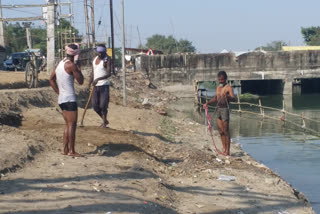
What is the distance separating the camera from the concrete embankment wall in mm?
37406

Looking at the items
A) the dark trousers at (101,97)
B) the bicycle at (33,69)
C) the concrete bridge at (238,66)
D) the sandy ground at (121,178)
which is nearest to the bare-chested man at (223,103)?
the sandy ground at (121,178)

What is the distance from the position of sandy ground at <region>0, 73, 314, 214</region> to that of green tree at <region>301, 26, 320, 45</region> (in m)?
67.9

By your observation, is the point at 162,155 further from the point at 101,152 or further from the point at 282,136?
the point at 282,136

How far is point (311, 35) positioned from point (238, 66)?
45.0 m

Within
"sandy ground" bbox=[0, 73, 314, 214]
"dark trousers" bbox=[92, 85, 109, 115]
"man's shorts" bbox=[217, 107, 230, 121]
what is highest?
"dark trousers" bbox=[92, 85, 109, 115]

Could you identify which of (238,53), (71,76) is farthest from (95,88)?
(238,53)

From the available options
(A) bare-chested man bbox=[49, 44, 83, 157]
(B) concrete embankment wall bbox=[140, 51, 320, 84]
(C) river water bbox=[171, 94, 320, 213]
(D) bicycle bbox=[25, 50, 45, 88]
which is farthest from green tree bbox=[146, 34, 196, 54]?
(A) bare-chested man bbox=[49, 44, 83, 157]

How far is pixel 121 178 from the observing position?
647 cm

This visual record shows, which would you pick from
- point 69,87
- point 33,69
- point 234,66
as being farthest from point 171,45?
point 69,87

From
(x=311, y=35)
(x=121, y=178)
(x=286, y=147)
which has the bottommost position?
(x=286, y=147)

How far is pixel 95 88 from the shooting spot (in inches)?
382

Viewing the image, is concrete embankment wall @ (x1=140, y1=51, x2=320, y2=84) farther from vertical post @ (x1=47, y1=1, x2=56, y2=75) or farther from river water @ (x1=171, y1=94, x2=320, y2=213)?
vertical post @ (x1=47, y1=1, x2=56, y2=75)

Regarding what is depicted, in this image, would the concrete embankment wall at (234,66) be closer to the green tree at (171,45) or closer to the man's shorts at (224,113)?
the man's shorts at (224,113)

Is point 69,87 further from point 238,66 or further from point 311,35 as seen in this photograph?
point 311,35
